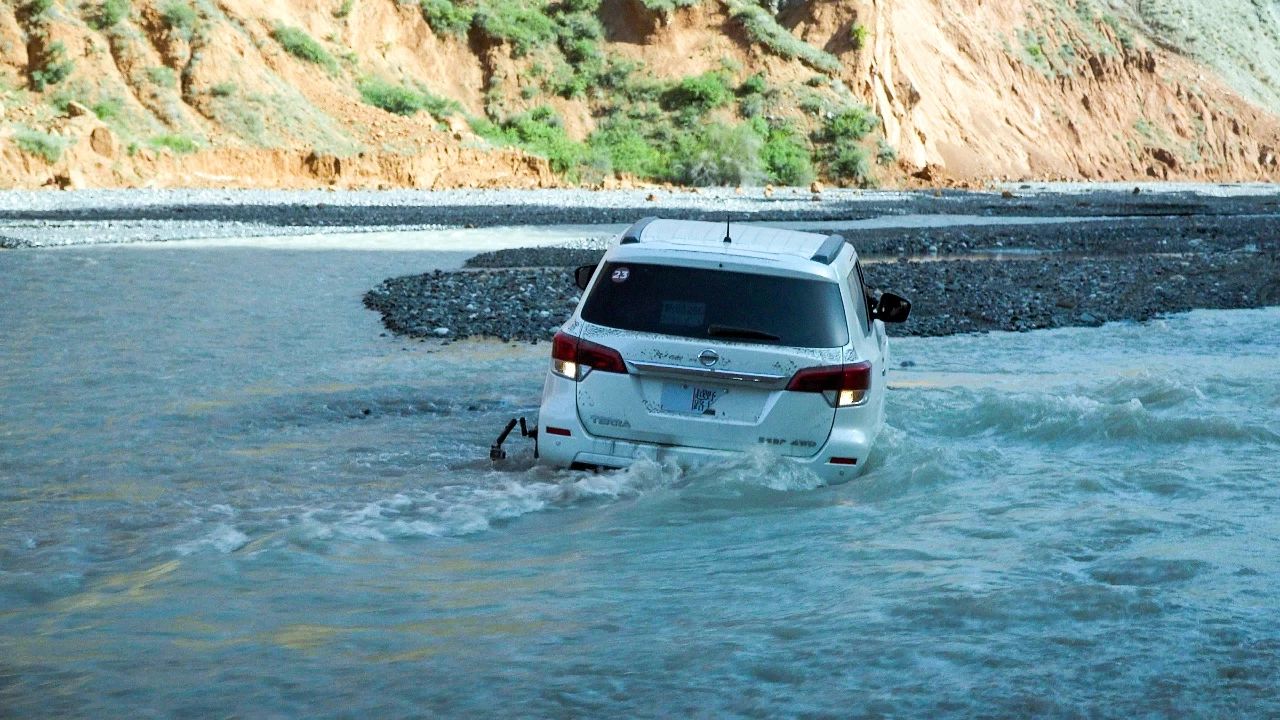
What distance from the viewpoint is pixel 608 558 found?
7.19 m

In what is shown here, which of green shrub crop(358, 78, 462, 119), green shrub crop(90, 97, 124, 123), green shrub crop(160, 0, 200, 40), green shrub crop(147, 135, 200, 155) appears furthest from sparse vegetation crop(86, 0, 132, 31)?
green shrub crop(358, 78, 462, 119)

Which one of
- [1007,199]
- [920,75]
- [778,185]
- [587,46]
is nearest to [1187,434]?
[1007,199]

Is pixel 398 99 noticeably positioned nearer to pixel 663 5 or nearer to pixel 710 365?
pixel 663 5

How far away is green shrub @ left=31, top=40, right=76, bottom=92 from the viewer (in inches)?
1906

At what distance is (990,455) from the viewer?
9.83m

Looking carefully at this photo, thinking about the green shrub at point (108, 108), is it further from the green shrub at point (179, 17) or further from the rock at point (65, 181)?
the green shrub at point (179, 17)

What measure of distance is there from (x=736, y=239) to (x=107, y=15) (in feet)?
158

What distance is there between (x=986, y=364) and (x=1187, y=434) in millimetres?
3812

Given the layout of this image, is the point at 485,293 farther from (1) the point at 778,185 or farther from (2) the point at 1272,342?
(1) the point at 778,185

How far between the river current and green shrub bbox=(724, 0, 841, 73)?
58.7 metres

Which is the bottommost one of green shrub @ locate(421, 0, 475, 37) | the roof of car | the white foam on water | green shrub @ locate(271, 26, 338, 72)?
the white foam on water

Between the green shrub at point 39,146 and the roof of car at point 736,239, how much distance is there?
1548 inches

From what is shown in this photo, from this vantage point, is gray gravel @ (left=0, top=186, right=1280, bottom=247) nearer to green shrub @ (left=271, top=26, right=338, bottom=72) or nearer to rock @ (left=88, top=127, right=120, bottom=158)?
rock @ (left=88, top=127, right=120, bottom=158)

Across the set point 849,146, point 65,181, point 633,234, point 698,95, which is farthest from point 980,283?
point 698,95
